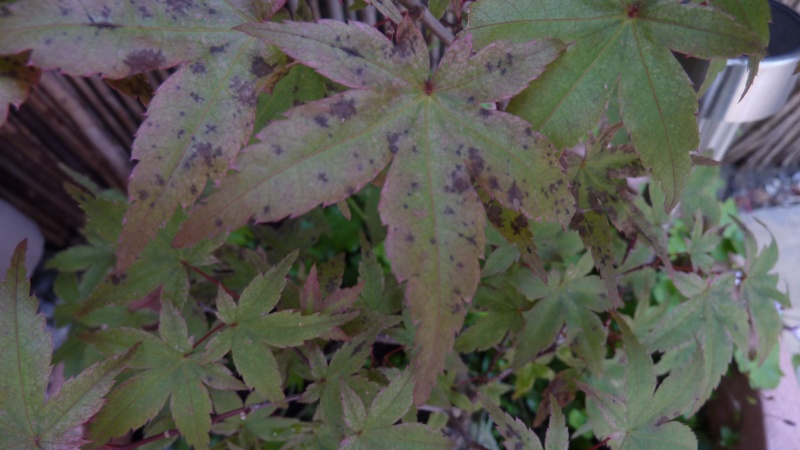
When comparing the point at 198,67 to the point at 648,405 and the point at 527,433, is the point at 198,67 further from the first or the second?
the point at 648,405

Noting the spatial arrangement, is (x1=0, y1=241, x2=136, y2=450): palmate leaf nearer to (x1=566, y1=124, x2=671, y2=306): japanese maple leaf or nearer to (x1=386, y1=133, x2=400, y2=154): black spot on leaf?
(x1=386, y1=133, x2=400, y2=154): black spot on leaf

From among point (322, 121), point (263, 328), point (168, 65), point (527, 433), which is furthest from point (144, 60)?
point (527, 433)

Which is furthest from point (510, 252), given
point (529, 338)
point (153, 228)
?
point (153, 228)

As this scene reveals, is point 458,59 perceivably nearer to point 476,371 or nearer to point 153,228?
point 153,228

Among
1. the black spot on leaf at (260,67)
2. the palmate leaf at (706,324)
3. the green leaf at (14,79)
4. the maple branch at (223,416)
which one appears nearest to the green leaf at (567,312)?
the palmate leaf at (706,324)

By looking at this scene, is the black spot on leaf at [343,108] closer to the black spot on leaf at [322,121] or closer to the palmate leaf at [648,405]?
the black spot on leaf at [322,121]
